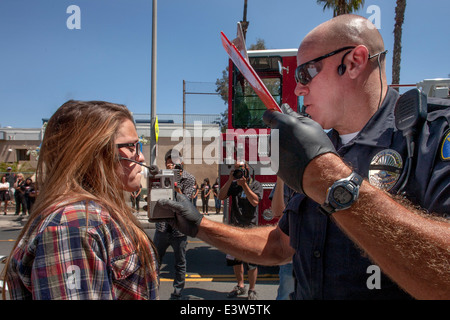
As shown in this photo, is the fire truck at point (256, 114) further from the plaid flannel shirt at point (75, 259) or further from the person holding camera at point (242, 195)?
the plaid flannel shirt at point (75, 259)

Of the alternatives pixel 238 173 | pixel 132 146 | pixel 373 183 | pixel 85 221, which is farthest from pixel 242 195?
pixel 85 221

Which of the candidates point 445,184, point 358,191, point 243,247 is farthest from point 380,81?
point 243,247

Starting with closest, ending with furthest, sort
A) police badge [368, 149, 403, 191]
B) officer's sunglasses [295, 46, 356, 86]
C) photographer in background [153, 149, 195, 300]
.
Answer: police badge [368, 149, 403, 191] → officer's sunglasses [295, 46, 356, 86] → photographer in background [153, 149, 195, 300]

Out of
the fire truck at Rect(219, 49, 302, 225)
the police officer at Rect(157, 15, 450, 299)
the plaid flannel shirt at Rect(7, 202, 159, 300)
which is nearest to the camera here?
the police officer at Rect(157, 15, 450, 299)

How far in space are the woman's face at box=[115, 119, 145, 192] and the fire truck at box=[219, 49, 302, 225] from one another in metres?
4.20

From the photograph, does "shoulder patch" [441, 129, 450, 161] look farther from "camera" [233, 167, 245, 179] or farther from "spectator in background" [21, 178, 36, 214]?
"spectator in background" [21, 178, 36, 214]

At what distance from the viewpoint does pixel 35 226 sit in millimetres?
1146

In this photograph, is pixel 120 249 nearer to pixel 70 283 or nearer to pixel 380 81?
pixel 70 283

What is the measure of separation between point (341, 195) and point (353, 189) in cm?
4

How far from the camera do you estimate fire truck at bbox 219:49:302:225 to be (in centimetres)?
582

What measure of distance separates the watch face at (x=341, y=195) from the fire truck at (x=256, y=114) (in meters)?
4.71

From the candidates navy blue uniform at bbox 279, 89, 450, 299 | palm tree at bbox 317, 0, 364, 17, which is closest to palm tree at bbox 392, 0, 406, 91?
palm tree at bbox 317, 0, 364, 17

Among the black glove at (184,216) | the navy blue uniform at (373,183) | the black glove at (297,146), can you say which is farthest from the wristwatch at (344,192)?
the black glove at (184,216)
